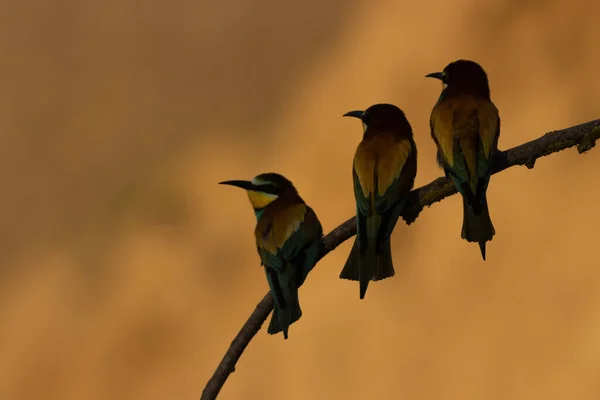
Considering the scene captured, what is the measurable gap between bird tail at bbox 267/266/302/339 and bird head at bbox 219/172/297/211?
494 mm

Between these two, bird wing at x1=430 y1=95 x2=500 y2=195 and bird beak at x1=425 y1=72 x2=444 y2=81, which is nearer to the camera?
bird wing at x1=430 y1=95 x2=500 y2=195

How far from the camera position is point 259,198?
3420 mm

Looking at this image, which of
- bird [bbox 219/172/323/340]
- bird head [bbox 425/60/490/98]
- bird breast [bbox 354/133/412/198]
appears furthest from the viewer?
bird head [bbox 425/60/490/98]

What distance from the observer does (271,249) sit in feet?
10.1

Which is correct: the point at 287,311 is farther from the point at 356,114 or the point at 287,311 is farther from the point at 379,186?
the point at 356,114

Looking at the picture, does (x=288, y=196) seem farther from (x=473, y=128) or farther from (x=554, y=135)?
(x=554, y=135)

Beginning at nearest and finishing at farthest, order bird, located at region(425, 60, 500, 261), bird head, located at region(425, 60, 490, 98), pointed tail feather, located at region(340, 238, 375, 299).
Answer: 1. pointed tail feather, located at region(340, 238, 375, 299)
2. bird, located at region(425, 60, 500, 261)
3. bird head, located at region(425, 60, 490, 98)

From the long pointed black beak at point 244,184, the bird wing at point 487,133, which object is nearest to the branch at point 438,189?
the bird wing at point 487,133

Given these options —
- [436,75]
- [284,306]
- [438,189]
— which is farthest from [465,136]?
[284,306]

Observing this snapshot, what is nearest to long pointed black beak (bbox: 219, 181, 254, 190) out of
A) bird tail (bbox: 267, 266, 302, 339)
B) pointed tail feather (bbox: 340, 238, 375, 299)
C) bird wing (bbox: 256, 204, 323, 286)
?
bird wing (bbox: 256, 204, 323, 286)

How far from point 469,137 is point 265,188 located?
105cm

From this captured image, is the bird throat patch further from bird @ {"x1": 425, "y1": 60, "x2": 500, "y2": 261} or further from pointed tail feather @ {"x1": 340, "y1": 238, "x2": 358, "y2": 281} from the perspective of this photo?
bird @ {"x1": 425, "y1": 60, "x2": 500, "y2": 261}

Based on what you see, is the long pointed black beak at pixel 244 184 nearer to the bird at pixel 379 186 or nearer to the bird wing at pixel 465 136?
the bird at pixel 379 186

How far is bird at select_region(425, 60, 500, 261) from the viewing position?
262 centimetres
